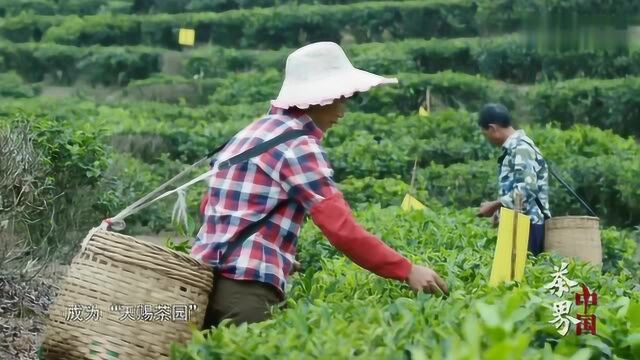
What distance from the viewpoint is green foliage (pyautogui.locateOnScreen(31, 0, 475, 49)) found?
75.3 ft

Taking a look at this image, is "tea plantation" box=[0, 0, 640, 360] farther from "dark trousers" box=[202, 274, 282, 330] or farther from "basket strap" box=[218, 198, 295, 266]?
"basket strap" box=[218, 198, 295, 266]

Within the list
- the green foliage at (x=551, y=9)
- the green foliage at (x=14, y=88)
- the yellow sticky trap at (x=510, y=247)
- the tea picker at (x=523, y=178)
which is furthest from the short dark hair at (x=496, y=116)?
the green foliage at (x=14, y=88)

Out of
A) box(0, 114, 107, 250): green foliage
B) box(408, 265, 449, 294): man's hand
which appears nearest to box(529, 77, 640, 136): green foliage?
box(0, 114, 107, 250): green foliage

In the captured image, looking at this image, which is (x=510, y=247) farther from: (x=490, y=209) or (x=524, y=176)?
(x=490, y=209)

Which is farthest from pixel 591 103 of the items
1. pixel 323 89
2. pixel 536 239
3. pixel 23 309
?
pixel 323 89

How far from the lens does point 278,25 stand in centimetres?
2353

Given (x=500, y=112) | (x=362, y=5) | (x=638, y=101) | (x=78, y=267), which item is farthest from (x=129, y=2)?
(x=78, y=267)

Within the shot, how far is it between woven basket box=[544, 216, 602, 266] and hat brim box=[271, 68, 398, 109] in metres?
2.50

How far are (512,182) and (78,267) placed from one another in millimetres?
3565

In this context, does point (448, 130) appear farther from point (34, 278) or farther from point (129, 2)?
point (129, 2)

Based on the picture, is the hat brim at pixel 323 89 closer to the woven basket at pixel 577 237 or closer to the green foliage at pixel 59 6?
the woven basket at pixel 577 237

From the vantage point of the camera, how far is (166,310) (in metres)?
2.92

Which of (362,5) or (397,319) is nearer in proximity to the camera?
(397,319)

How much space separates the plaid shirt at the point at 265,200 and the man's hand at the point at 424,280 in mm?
320
